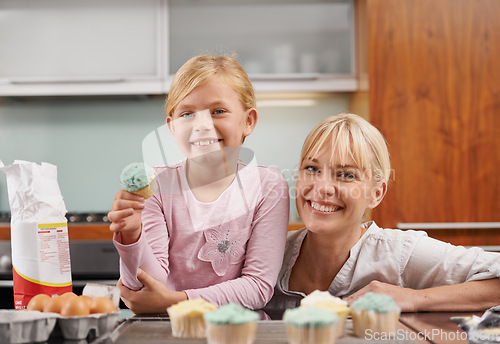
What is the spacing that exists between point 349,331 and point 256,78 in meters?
1.81

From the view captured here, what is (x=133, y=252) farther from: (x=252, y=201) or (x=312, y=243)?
(x=312, y=243)

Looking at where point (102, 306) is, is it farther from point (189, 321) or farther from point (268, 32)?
point (268, 32)

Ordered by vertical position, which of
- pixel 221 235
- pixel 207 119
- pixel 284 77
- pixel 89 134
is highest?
pixel 284 77

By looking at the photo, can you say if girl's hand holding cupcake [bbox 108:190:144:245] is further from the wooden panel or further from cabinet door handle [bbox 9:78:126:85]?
cabinet door handle [bbox 9:78:126:85]

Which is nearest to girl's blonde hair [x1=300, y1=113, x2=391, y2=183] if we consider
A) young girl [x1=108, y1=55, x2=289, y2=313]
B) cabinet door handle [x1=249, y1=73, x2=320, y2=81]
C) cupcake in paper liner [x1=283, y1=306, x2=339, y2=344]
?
young girl [x1=108, y1=55, x2=289, y2=313]

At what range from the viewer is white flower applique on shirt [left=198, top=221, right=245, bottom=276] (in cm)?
93

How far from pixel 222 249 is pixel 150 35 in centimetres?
172

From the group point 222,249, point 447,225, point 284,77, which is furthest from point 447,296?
point 284,77

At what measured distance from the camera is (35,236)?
2.39ft

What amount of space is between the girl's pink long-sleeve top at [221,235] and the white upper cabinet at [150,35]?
1498 mm

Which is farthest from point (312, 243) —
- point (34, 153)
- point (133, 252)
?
point (34, 153)

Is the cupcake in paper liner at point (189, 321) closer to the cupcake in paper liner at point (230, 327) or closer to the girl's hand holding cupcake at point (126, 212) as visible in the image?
the cupcake in paper liner at point (230, 327)

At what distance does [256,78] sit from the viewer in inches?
91.7

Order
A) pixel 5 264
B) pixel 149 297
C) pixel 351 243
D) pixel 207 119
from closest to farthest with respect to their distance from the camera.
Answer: pixel 149 297 < pixel 207 119 < pixel 351 243 < pixel 5 264
